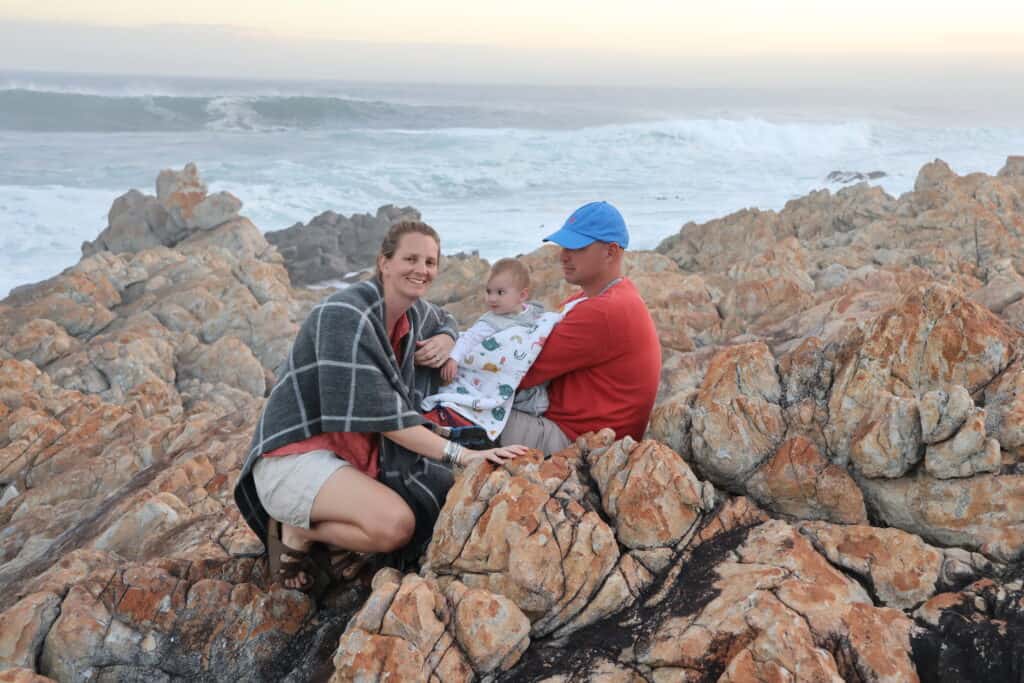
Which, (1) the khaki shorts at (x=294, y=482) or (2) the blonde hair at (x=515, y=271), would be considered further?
(2) the blonde hair at (x=515, y=271)

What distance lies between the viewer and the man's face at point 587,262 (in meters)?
4.20

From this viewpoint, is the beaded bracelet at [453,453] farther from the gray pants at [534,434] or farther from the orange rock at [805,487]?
the orange rock at [805,487]

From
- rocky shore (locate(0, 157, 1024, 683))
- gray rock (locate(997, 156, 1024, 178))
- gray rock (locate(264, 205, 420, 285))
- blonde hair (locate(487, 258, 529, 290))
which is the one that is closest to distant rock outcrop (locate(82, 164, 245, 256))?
gray rock (locate(264, 205, 420, 285))

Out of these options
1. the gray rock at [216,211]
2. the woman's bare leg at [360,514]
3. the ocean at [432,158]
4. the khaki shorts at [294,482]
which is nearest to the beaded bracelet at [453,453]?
the woman's bare leg at [360,514]

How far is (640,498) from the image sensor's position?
350 cm

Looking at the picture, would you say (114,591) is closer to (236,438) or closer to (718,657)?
(718,657)

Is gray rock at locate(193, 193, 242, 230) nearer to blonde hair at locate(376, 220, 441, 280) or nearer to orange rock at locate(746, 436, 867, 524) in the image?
blonde hair at locate(376, 220, 441, 280)

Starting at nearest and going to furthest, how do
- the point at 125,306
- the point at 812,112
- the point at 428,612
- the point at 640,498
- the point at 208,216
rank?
1. the point at 428,612
2. the point at 640,498
3. the point at 125,306
4. the point at 208,216
5. the point at 812,112

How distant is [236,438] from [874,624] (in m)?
5.54

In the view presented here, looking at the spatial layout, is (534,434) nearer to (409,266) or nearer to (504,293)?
(504,293)

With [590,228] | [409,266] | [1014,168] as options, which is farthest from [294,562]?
[1014,168]

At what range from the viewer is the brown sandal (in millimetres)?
3871

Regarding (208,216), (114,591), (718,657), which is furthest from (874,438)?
(208,216)

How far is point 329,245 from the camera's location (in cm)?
2255
